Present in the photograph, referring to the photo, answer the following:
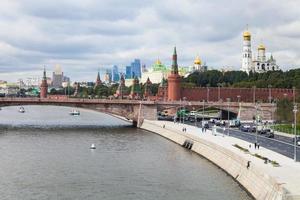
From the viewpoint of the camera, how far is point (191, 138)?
61.9m

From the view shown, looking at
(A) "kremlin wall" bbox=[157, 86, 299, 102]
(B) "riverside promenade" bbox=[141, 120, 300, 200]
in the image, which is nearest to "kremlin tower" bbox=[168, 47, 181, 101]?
(A) "kremlin wall" bbox=[157, 86, 299, 102]

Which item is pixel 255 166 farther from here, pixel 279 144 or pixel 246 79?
pixel 246 79

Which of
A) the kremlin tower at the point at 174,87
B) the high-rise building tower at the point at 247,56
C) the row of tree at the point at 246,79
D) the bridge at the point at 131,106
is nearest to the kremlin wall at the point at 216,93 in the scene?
the kremlin tower at the point at 174,87

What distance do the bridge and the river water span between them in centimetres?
2419

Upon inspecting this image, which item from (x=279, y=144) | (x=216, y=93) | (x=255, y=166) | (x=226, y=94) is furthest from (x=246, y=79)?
(x=255, y=166)

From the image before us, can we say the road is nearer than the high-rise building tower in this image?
Yes

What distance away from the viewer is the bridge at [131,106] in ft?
309

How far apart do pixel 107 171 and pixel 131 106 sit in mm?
52886

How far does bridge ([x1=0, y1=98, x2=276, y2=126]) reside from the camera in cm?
9419

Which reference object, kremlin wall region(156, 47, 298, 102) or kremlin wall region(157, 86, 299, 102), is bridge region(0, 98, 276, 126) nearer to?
kremlin wall region(156, 47, 298, 102)

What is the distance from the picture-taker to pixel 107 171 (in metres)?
44.8

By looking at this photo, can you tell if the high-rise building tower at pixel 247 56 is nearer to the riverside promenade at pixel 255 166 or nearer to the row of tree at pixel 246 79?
the row of tree at pixel 246 79

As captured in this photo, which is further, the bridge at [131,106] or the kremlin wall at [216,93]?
the kremlin wall at [216,93]

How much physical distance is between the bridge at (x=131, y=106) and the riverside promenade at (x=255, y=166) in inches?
1432
